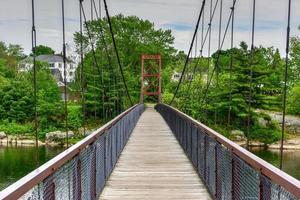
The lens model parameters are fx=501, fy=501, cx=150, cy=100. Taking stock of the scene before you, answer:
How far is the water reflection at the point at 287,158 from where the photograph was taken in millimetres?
22681

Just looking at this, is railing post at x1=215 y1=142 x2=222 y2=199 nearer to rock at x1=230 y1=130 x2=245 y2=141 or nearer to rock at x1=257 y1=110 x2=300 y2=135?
rock at x1=230 y1=130 x2=245 y2=141

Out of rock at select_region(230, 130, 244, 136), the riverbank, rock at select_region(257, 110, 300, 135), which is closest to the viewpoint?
the riverbank

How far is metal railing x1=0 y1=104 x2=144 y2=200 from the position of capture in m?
2.04

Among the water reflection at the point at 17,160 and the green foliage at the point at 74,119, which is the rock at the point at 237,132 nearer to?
the water reflection at the point at 17,160

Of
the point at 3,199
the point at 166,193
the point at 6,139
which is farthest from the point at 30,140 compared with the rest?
the point at 3,199

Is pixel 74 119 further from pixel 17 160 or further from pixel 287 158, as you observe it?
pixel 287 158

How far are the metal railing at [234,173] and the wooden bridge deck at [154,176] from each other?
0.18 meters

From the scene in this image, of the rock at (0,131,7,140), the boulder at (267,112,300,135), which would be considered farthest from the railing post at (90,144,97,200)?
the rock at (0,131,7,140)

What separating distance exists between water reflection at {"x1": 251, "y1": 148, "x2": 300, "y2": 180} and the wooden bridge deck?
14706 mm

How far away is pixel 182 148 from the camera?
334 inches

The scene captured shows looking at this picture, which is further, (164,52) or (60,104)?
(164,52)

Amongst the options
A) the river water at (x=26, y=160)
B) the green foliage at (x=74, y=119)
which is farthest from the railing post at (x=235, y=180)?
the green foliage at (x=74, y=119)

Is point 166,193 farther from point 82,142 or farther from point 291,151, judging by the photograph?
point 291,151

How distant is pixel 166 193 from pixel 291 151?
27423 millimetres
